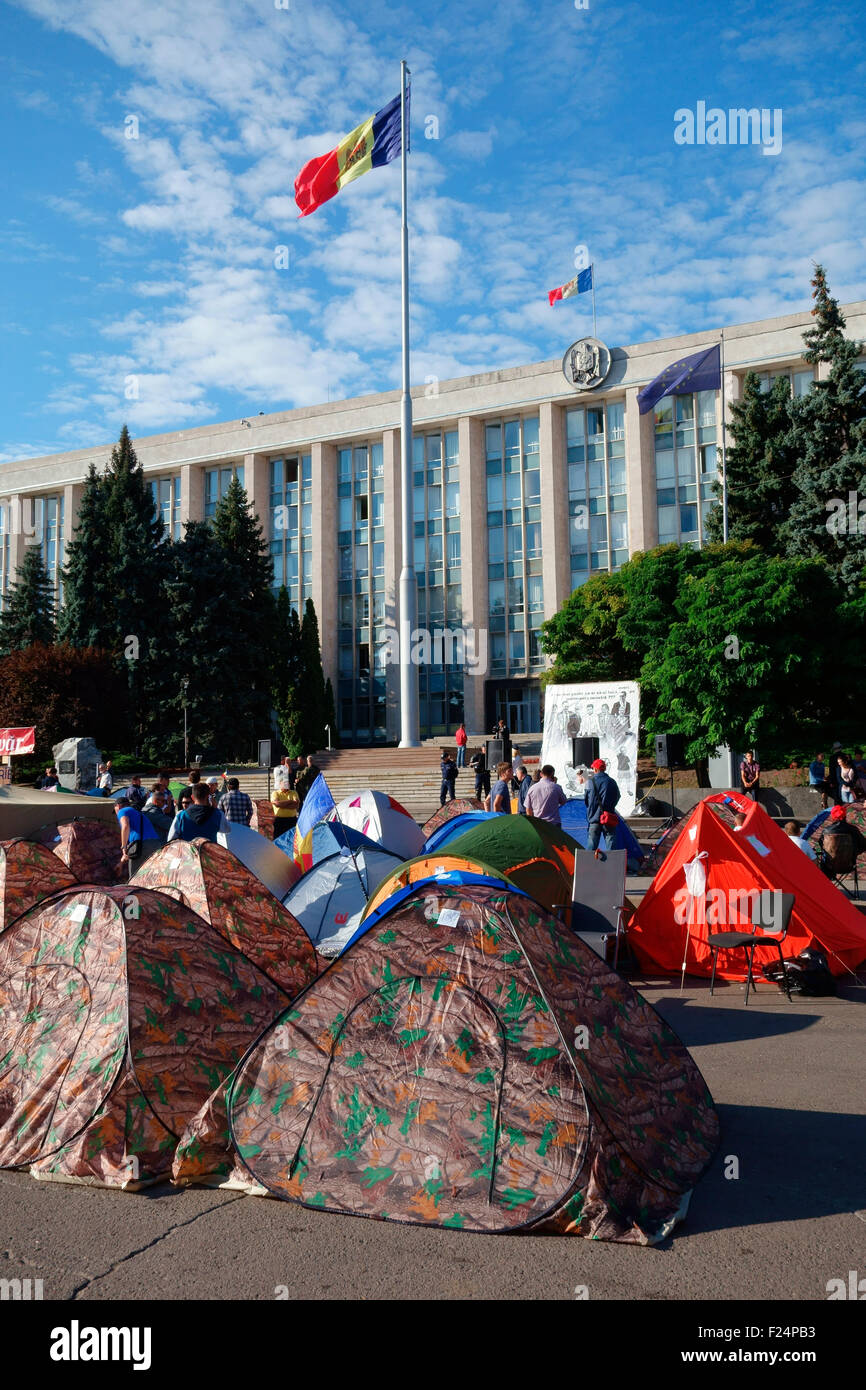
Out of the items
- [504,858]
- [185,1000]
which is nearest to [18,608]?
[504,858]

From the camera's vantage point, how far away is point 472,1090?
188 inches

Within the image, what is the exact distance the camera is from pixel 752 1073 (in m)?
6.85

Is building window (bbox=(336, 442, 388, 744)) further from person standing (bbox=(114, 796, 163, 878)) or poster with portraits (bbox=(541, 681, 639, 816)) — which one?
person standing (bbox=(114, 796, 163, 878))

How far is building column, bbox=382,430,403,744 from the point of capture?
194 ft

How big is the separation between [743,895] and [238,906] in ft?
16.1

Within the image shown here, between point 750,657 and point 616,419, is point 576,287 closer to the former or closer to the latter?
point 616,419

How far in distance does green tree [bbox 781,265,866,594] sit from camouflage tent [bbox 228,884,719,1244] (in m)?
33.4

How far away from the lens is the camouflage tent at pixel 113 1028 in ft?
17.1

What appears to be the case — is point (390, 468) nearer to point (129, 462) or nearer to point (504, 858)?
point (129, 462)

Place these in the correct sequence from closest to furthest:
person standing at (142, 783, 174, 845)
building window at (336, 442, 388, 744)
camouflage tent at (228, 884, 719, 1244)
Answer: camouflage tent at (228, 884, 719, 1244) → person standing at (142, 783, 174, 845) → building window at (336, 442, 388, 744)

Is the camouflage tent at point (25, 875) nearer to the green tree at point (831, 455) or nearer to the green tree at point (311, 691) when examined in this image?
the green tree at point (831, 455)

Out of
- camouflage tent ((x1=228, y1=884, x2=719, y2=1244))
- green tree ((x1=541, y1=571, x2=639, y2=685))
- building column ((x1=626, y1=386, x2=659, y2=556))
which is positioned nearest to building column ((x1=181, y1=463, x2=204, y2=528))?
building column ((x1=626, y1=386, x2=659, y2=556))

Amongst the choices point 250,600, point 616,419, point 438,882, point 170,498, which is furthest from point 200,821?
point 170,498

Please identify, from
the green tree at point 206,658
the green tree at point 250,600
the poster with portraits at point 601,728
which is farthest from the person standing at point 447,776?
the green tree at point 250,600
